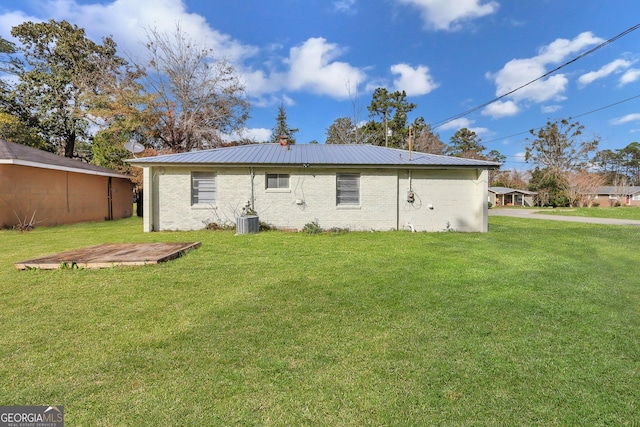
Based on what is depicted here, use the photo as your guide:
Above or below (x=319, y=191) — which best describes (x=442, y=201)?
below

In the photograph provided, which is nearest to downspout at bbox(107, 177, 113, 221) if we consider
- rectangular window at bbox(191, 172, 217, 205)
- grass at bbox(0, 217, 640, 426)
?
rectangular window at bbox(191, 172, 217, 205)

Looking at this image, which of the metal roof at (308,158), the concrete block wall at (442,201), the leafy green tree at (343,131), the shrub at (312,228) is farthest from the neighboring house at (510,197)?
the shrub at (312,228)

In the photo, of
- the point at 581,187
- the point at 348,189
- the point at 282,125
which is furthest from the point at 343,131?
the point at 581,187

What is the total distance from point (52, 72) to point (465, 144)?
49636 mm

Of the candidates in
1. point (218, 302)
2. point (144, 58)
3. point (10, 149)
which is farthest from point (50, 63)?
point (218, 302)

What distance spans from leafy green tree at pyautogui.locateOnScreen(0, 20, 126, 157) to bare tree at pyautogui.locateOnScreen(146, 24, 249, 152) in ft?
20.1

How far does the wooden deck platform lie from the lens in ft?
16.8

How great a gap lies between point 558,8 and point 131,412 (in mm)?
17471

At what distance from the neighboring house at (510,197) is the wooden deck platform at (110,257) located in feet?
148

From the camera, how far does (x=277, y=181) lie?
10766 mm

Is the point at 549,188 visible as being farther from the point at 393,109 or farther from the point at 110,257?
the point at 110,257

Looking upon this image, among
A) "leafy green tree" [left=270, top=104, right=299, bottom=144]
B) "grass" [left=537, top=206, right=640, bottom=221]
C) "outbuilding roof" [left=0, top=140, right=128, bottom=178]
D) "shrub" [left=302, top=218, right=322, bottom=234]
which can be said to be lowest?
"shrub" [left=302, top=218, right=322, bottom=234]

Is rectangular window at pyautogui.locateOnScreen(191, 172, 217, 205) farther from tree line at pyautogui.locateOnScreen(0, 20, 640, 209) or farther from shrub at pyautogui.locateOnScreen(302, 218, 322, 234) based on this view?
tree line at pyautogui.locateOnScreen(0, 20, 640, 209)

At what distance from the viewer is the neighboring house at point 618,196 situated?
142 ft
